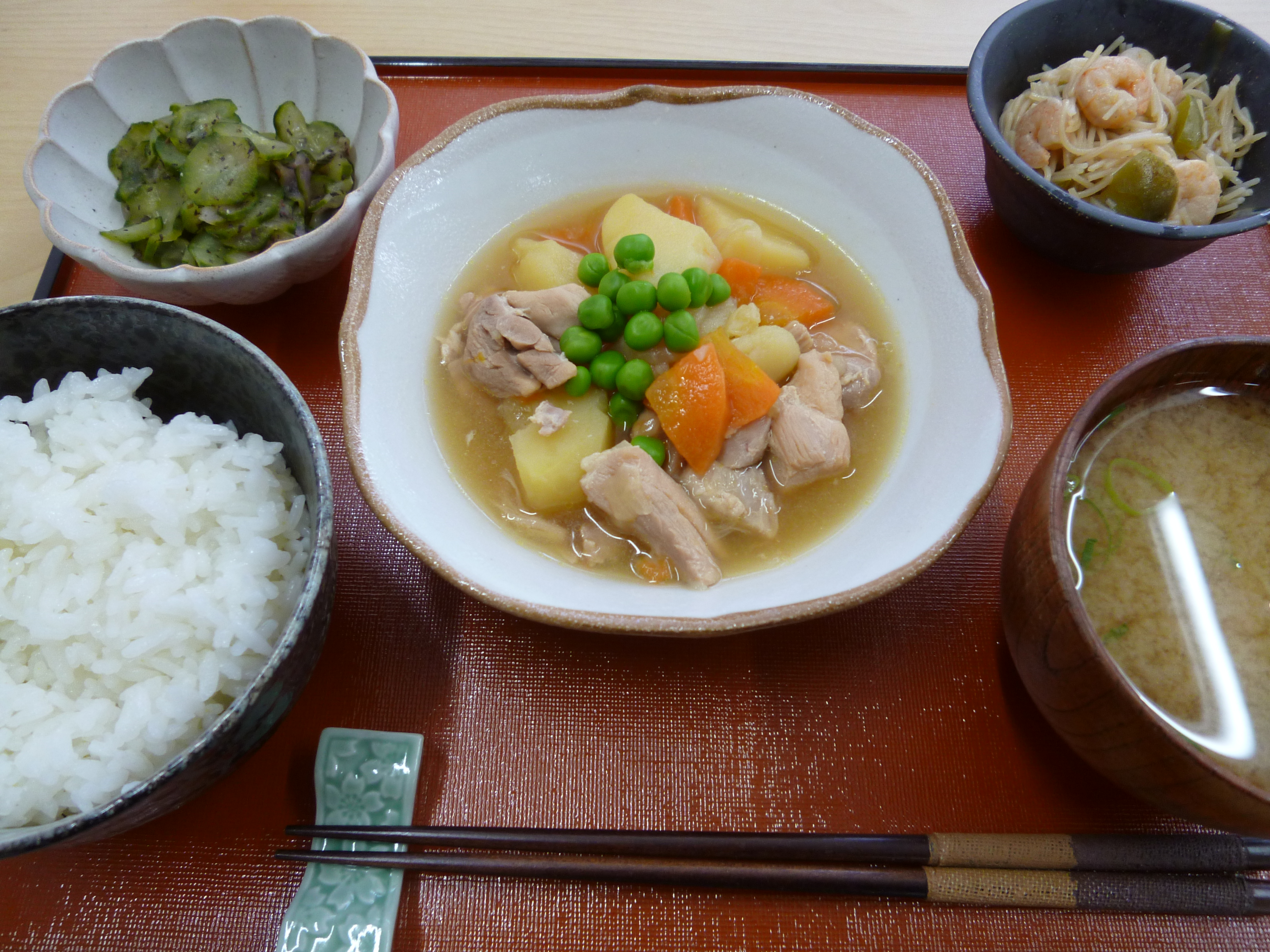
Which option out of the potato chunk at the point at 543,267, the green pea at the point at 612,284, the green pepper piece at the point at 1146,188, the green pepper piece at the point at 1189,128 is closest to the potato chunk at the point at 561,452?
the green pea at the point at 612,284

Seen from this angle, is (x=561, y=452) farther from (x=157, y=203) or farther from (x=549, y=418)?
(x=157, y=203)

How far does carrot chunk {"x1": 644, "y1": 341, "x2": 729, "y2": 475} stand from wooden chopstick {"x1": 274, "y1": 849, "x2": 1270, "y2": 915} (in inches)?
42.7

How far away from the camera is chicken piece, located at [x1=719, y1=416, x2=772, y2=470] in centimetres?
226

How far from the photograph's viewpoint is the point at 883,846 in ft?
5.49

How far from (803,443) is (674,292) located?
Answer: 0.62 metres

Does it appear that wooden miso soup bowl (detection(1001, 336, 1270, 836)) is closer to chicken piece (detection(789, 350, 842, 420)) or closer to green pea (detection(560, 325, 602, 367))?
chicken piece (detection(789, 350, 842, 420))

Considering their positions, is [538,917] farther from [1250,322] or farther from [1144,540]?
[1250,322]

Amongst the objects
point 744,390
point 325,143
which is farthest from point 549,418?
point 325,143

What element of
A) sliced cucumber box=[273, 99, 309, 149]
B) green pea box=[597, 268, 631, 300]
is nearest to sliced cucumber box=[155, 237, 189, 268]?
sliced cucumber box=[273, 99, 309, 149]

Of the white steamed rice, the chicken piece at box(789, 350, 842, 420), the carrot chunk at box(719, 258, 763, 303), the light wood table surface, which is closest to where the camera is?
the white steamed rice

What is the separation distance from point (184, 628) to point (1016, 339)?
2.58 meters

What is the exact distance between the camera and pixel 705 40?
10.7 feet

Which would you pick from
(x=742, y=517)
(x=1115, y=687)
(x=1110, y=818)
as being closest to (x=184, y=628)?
(x=742, y=517)

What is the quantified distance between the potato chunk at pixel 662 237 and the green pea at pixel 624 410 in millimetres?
455
